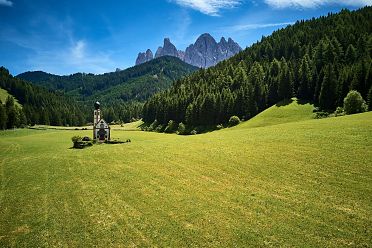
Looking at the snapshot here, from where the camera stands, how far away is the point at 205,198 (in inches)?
985

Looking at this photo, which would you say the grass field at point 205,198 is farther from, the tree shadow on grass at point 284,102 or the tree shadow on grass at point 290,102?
the tree shadow on grass at point 284,102

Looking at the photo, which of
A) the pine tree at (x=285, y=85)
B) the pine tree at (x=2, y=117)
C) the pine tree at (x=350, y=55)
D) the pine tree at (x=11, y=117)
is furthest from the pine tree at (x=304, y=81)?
the pine tree at (x=11, y=117)

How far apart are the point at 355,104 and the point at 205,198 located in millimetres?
65425

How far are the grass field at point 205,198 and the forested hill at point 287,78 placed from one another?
56338mm

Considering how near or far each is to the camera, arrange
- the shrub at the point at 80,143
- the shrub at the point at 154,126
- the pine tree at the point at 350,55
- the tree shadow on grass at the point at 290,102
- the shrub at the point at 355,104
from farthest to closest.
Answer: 1. the shrub at the point at 154,126
2. the pine tree at the point at 350,55
3. the tree shadow on grass at the point at 290,102
4. the shrub at the point at 355,104
5. the shrub at the point at 80,143

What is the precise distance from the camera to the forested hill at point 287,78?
9200 centimetres

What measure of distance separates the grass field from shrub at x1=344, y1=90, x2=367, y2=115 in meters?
35.3

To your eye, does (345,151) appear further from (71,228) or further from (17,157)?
(17,157)

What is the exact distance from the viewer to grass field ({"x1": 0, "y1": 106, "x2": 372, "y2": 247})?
61.3 ft

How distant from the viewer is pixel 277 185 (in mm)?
26812

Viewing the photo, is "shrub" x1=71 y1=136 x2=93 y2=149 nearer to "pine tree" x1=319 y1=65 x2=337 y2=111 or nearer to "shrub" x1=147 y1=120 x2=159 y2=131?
"shrub" x1=147 y1=120 x2=159 y2=131

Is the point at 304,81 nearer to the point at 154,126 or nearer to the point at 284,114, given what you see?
the point at 284,114

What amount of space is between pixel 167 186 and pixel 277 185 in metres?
10.9

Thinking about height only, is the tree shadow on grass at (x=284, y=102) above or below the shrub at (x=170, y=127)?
above
